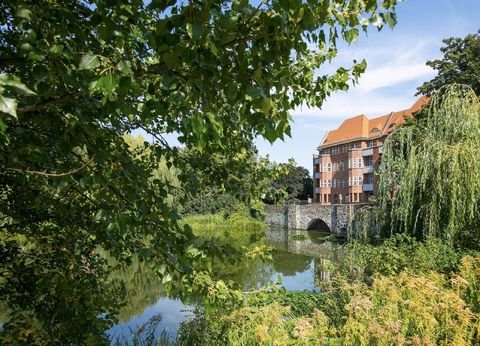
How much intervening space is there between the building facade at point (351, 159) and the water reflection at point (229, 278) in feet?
75.6

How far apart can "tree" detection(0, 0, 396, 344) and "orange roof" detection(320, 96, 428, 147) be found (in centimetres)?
4877

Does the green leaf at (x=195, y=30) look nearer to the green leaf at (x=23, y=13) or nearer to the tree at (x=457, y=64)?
the green leaf at (x=23, y=13)

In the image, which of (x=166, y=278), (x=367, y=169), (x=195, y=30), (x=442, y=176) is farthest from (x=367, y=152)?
(x=195, y=30)

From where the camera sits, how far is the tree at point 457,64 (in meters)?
21.6

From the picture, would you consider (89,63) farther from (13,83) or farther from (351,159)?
(351,159)

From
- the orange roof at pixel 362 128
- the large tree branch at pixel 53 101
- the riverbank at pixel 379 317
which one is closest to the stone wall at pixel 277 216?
the orange roof at pixel 362 128

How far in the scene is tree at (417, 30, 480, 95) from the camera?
850 inches

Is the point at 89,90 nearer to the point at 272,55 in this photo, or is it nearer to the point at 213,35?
the point at 213,35

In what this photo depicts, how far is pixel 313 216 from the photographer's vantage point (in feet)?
138

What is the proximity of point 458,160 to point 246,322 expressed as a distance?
6.80 meters

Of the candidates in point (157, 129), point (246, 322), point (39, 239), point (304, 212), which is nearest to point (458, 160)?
point (246, 322)

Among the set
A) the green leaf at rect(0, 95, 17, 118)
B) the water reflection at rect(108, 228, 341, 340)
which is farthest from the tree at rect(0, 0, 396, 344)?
the water reflection at rect(108, 228, 341, 340)

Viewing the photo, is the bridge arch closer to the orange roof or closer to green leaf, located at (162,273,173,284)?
the orange roof

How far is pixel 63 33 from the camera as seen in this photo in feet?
6.22
